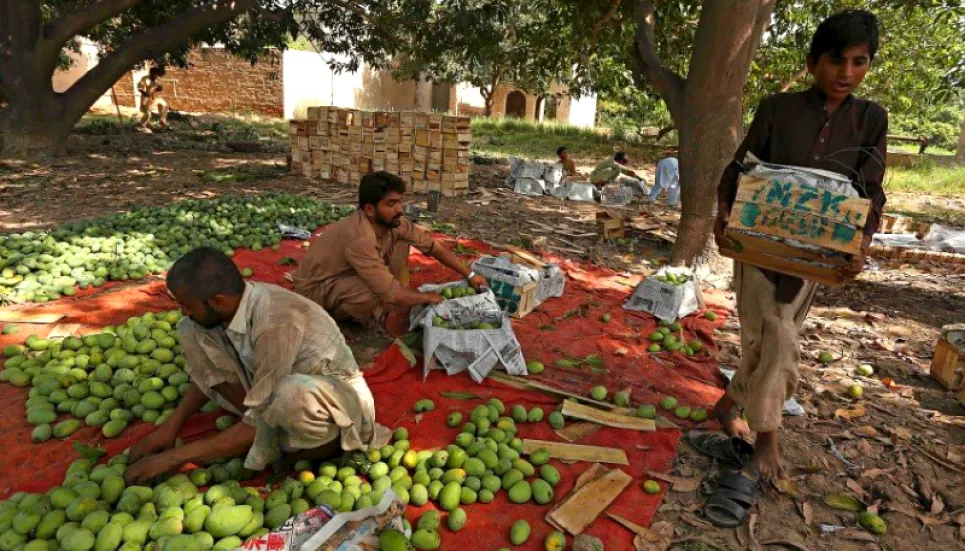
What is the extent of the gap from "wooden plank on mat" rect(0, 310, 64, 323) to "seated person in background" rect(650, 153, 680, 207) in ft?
32.9

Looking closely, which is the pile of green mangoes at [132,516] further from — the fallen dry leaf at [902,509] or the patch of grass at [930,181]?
the patch of grass at [930,181]

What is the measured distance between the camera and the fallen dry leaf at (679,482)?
2.99 m

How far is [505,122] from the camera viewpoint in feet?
84.6

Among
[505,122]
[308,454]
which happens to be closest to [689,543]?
[308,454]

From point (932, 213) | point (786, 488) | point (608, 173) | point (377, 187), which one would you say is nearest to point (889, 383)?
point (786, 488)

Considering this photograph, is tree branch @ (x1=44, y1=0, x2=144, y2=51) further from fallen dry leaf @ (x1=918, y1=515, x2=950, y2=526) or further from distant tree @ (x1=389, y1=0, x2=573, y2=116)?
fallen dry leaf @ (x1=918, y1=515, x2=950, y2=526)

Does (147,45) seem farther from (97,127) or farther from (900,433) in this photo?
(900,433)

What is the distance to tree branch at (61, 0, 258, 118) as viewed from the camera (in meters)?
11.6

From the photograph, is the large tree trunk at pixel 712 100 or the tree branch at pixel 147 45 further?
the tree branch at pixel 147 45

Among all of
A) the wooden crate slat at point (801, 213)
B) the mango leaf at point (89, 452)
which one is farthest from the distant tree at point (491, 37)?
the mango leaf at point (89, 452)

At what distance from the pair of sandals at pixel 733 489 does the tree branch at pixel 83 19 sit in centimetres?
1306

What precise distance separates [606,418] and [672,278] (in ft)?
7.78

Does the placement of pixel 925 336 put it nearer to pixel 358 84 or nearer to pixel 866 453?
pixel 866 453

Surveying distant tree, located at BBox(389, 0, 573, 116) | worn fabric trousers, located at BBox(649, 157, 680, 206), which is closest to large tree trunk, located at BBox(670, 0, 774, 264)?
distant tree, located at BBox(389, 0, 573, 116)
